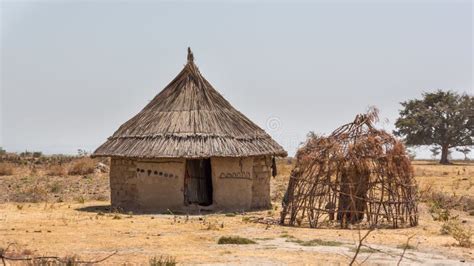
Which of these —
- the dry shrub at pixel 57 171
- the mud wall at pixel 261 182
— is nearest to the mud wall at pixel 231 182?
the mud wall at pixel 261 182

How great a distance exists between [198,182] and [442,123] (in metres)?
29.4

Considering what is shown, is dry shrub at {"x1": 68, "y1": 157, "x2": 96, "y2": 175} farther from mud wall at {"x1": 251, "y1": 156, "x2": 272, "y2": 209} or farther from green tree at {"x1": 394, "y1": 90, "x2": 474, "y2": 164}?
green tree at {"x1": 394, "y1": 90, "x2": 474, "y2": 164}

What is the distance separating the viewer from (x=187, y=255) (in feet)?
36.1

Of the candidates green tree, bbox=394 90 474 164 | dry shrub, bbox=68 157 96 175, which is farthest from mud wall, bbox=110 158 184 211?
green tree, bbox=394 90 474 164

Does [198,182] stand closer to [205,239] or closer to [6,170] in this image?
[205,239]

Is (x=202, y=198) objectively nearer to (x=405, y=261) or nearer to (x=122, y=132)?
(x=122, y=132)

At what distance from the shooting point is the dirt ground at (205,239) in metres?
10.8

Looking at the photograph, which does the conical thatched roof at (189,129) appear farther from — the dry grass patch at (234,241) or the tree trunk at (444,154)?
the tree trunk at (444,154)

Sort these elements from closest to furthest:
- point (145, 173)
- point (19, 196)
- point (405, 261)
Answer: point (405, 261)
point (145, 173)
point (19, 196)

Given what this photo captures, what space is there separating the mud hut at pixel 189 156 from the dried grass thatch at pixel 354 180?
288 cm

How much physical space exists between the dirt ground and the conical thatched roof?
66.0 inches

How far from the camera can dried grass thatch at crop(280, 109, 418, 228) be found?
14.9 m

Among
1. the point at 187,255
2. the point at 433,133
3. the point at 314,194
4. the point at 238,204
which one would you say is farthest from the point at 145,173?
the point at 433,133

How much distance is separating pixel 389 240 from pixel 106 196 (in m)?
12.6
